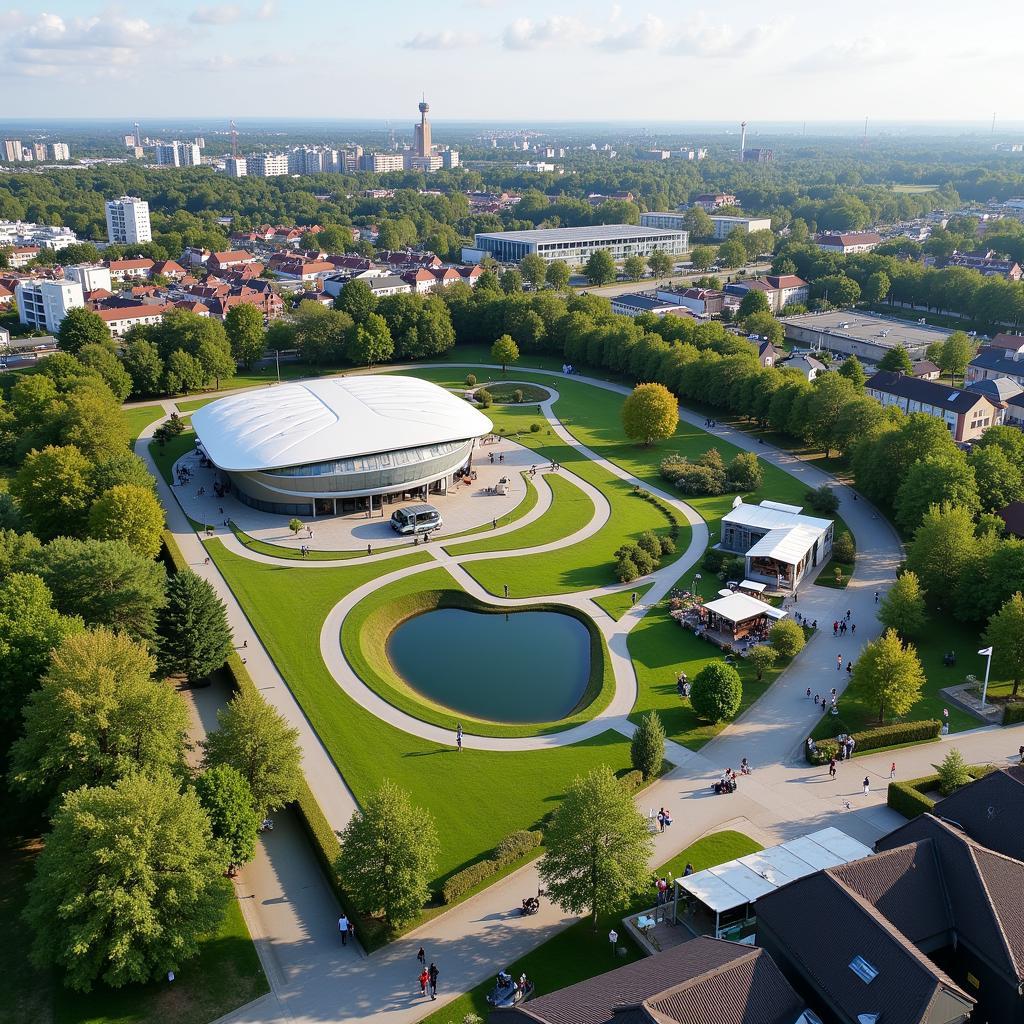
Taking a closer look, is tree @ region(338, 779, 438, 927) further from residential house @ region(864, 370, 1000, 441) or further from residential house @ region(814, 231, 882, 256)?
residential house @ region(814, 231, 882, 256)

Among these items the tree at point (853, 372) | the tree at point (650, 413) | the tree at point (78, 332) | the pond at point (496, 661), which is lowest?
the pond at point (496, 661)

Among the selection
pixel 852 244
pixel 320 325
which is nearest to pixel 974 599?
pixel 320 325

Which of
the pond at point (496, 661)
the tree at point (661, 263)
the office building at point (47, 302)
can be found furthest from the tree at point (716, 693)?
the tree at point (661, 263)

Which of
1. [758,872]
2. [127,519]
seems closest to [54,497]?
[127,519]

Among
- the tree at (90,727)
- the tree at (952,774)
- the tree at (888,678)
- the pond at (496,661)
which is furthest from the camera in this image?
the pond at (496,661)

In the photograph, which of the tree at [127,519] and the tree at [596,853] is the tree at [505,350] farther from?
the tree at [596,853]

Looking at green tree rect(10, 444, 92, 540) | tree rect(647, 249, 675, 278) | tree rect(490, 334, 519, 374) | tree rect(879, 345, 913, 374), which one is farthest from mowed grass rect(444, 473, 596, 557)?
tree rect(647, 249, 675, 278)

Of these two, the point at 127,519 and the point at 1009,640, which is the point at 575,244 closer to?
the point at 127,519
